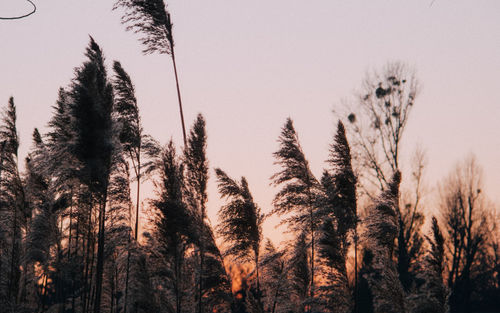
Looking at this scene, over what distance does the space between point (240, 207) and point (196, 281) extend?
70.1 inches

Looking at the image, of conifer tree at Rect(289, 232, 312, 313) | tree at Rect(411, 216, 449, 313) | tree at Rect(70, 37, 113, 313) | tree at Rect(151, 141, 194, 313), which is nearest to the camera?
tree at Rect(70, 37, 113, 313)

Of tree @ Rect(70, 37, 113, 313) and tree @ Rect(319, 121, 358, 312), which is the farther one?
tree @ Rect(319, 121, 358, 312)

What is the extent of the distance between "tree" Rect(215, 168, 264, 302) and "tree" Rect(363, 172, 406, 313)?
2.43 metres

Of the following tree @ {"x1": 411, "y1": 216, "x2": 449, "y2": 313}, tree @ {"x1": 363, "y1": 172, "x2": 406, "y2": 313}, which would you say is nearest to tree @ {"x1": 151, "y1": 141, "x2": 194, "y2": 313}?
tree @ {"x1": 363, "y1": 172, "x2": 406, "y2": 313}

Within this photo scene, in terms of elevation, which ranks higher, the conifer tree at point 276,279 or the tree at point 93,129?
the tree at point 93,129

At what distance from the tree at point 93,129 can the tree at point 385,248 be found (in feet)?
18.9

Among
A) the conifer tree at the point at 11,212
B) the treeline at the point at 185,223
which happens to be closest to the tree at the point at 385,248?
the treeline at the point at 185,223

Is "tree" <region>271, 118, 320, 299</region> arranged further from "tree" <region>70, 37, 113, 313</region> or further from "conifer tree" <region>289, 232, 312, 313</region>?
"tree" <region>70, 37, 113, 313</region>

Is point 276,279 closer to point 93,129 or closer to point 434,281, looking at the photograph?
point 434,281

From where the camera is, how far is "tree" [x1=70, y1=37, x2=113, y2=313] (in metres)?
7.80

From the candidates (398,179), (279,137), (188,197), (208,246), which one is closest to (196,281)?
(208,246)

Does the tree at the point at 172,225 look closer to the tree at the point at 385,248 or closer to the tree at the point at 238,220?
the tree at the point at 238,220

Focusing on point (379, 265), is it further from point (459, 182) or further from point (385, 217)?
point (459, 182)

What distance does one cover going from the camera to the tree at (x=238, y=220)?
1044cm
